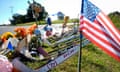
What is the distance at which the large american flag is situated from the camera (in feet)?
15.6

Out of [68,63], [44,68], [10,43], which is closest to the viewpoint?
[44,68]

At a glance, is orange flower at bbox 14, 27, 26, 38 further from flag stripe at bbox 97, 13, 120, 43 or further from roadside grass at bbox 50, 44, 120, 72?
flag stripe at bbox 97, 13, 120, 43

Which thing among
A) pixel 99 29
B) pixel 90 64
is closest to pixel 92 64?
pixel 90 64

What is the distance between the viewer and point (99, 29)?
4.85 metres

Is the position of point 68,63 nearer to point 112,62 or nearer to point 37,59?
point 37,59

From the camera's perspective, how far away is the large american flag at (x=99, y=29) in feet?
15.6

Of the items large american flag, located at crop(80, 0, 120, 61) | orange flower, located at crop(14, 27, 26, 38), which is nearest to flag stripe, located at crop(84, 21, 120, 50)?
large american flag, located at crop(80, 0, 120, 61)

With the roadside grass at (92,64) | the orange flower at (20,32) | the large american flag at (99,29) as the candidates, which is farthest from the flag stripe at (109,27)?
the orange flower at (20,32)

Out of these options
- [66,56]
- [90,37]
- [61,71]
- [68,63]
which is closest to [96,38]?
[90,37]

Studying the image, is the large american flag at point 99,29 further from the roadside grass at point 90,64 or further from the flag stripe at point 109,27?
the roadside grass at point 90,64

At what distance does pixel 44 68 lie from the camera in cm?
544

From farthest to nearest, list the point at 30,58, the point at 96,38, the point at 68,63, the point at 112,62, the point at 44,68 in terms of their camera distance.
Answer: the point at 112,62 → the point at 68,63 → the point at 30,58 → the point at 44,68 → the point at 96,38

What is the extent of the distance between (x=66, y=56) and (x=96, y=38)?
1.02 meters

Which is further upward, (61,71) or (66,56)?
(66,56)
